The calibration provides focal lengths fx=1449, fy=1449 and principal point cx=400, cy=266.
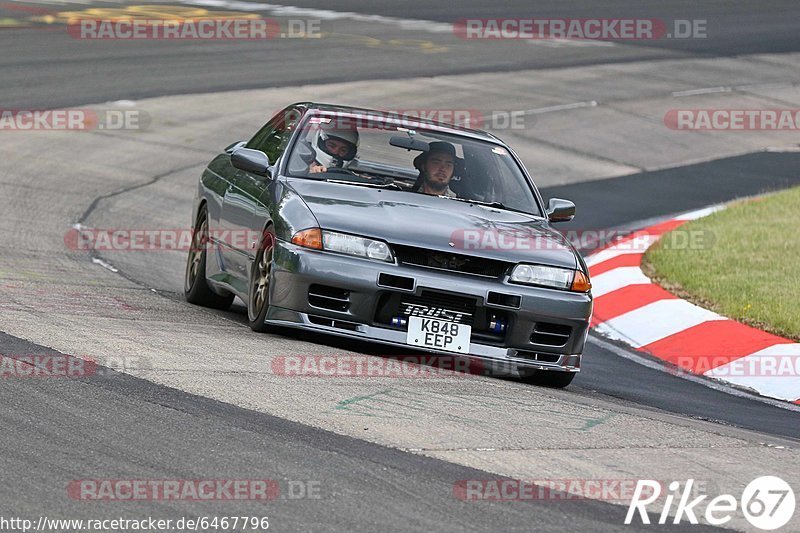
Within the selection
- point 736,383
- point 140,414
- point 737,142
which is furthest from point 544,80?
point 140,414

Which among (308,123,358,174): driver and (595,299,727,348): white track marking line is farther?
(595,299,727,348): white track marking line

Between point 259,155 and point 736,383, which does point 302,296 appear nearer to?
point 259,155

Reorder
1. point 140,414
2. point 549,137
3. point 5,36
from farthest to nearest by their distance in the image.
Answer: point 5,36 → point 549,137 → point 140,414

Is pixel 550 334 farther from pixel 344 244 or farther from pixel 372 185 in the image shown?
pixel 372 185

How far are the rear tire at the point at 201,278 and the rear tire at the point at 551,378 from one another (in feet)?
7.56

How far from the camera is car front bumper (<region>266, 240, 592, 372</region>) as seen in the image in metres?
7.71

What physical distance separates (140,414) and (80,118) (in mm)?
12801

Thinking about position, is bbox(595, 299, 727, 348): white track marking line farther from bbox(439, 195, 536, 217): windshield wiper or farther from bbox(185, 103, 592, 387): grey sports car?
bbox(439, 195, 536, 217): windshield wiper

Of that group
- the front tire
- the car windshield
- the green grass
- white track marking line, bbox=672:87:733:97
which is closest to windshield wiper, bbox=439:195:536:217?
the car windshield

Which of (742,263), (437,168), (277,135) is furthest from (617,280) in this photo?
(277,135)

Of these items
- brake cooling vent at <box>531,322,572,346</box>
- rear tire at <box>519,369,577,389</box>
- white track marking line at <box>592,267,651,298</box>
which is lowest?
white track marking line at <box>592,267,651,298</box>

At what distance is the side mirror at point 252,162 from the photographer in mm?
8758

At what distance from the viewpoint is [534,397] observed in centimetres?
726

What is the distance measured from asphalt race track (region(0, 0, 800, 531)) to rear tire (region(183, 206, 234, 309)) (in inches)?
7.2
